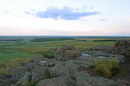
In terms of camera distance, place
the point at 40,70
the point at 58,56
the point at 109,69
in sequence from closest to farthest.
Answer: the point at 109,69
the point at 40,70
the point at 58,56

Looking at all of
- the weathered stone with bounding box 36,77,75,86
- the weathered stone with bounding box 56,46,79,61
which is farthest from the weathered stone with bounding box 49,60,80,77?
the weathered stone with bounding box 56,46,79,61

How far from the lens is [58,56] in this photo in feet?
64.4

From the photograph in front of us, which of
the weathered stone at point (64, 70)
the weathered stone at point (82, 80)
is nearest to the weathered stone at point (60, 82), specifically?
the weathered stone at point (82, 80)

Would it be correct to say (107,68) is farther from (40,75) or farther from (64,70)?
(40,75)

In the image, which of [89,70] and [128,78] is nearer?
[128,78]

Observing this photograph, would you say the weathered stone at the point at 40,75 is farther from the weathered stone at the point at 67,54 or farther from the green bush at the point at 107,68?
the weathered stone at the point at 67,54

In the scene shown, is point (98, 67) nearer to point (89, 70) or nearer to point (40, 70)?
point (89, 70)

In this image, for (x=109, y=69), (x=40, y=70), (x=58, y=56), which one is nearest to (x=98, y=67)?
(x=109, y=69)

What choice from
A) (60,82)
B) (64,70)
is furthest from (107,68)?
(60,82)

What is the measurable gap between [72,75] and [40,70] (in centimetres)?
308

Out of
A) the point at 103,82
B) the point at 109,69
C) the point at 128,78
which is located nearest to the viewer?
the point at 103,82

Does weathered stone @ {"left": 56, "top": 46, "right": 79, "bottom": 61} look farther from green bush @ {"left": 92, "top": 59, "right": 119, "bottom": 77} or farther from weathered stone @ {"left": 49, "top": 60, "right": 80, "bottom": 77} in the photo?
green bush @ {"left": 92, "top": 59, "right": 119, "bottom": 77}

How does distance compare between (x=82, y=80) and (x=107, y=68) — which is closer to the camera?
(x=82, y=80)

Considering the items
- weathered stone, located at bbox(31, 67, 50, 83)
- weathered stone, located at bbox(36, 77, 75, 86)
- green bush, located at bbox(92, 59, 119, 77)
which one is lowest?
weathered stone, located at bbox(31, 67, 50, 83)
